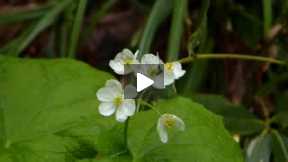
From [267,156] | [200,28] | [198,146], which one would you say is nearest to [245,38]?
[267,156]

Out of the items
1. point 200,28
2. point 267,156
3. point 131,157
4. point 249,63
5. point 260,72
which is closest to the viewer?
point 131,157

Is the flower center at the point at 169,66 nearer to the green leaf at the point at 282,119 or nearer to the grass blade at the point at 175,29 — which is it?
the grass blade at the point at 175,29

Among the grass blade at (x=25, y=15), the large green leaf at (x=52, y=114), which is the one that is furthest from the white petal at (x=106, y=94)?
the grass blade at (x=25, y=15)

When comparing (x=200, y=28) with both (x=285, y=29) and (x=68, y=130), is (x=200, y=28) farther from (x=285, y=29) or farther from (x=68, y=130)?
(x=285, y=29)

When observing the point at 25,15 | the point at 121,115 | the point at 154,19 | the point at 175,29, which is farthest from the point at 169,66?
the point at 25,15

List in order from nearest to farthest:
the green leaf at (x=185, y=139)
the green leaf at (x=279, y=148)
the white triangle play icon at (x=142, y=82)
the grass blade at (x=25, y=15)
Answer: the white triangle play icon at (x=142, y=82) → the green leaf at (x=185, y=139) → the green leaf at (x=279, y=148) → the grass blade at (x=25, y=15)

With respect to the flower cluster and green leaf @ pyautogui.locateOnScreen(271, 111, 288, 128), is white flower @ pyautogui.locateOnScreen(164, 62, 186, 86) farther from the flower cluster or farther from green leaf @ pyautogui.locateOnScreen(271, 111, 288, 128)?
green leaf @ pyautogui.locateOnScreen(271, 111, 288, 128)
